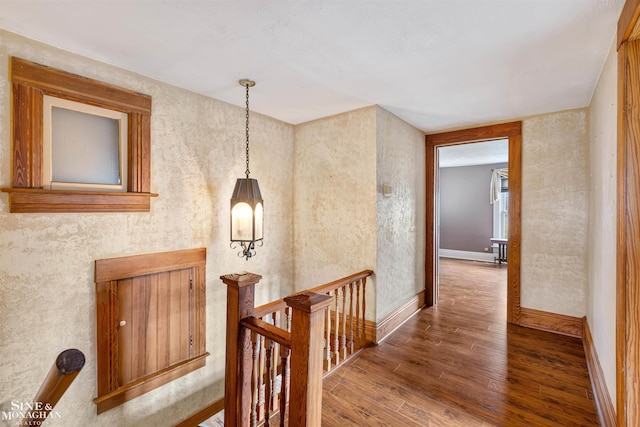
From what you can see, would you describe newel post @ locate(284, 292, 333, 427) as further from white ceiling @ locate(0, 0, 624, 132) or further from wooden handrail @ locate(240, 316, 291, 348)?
white ceiling @ locate(0, 0, 624, 132)

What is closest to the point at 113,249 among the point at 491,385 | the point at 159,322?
the point at 159,322

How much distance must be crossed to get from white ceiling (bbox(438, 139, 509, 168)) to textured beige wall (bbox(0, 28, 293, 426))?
3.48m

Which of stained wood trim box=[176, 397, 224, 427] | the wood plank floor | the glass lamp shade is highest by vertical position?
the glass lamp shade

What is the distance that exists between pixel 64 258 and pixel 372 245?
8.33 feet

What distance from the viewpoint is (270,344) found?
1723 millimetres

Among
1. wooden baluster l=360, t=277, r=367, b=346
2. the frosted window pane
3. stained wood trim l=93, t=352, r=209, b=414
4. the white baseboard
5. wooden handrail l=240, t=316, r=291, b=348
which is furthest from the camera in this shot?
the white baseboard

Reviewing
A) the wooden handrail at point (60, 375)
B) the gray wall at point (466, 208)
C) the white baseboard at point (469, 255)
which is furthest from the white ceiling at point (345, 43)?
the white baseboard at point (469, 255)

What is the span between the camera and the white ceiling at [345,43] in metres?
1.54

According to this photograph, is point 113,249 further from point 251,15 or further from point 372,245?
point 372,245

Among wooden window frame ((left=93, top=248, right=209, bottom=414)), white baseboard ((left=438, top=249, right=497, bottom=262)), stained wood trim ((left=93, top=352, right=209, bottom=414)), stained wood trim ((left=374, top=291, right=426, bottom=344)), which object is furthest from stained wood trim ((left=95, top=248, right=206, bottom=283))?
white baseboard ((left=438, top=249, right=497, bottom=262))

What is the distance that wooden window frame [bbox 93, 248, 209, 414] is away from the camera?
2.06 metres

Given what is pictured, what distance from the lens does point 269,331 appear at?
1.58m

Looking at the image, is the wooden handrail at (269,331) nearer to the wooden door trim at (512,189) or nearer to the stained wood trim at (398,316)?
the stained wood trim at (398,316)

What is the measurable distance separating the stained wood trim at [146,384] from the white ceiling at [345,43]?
243cm
